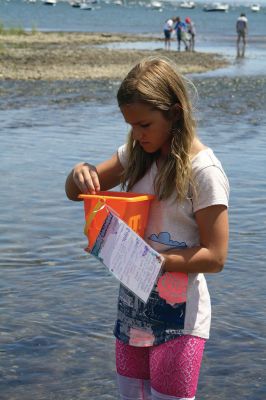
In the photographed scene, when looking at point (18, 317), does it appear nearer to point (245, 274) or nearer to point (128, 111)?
point (245, 274)

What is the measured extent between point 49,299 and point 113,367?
121cm

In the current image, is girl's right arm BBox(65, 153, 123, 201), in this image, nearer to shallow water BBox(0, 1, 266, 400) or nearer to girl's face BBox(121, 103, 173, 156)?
girl's face BBox(121, 103, 173, 156)

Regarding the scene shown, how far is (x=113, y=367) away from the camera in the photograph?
5203 mm

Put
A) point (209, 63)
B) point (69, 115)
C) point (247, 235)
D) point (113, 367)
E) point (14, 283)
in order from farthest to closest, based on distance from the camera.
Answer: point (209, 63), point (69, 115), point (247, 235), point (14, 283), point (113, 367)

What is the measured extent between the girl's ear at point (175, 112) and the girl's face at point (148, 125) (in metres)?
0.02

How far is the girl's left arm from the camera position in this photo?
126 inches

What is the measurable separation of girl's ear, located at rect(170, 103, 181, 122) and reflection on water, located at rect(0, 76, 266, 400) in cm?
163

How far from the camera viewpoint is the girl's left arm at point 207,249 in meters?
3.19

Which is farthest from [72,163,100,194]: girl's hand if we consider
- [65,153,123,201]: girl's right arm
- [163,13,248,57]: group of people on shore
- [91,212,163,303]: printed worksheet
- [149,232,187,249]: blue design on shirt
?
[163,13,248,57]: group of people on shore

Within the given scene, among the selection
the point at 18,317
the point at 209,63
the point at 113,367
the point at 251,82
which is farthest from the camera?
the point at 209,63

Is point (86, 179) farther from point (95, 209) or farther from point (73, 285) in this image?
point (73, 285)

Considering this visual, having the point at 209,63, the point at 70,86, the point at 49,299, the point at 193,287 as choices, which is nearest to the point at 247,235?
the point at 49,299

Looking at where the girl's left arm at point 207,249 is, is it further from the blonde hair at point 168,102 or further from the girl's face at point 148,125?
the girl's face at point 148,125

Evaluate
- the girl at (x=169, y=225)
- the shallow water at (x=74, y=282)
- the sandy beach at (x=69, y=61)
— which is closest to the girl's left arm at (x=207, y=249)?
the girl at (x=169, y=225)
